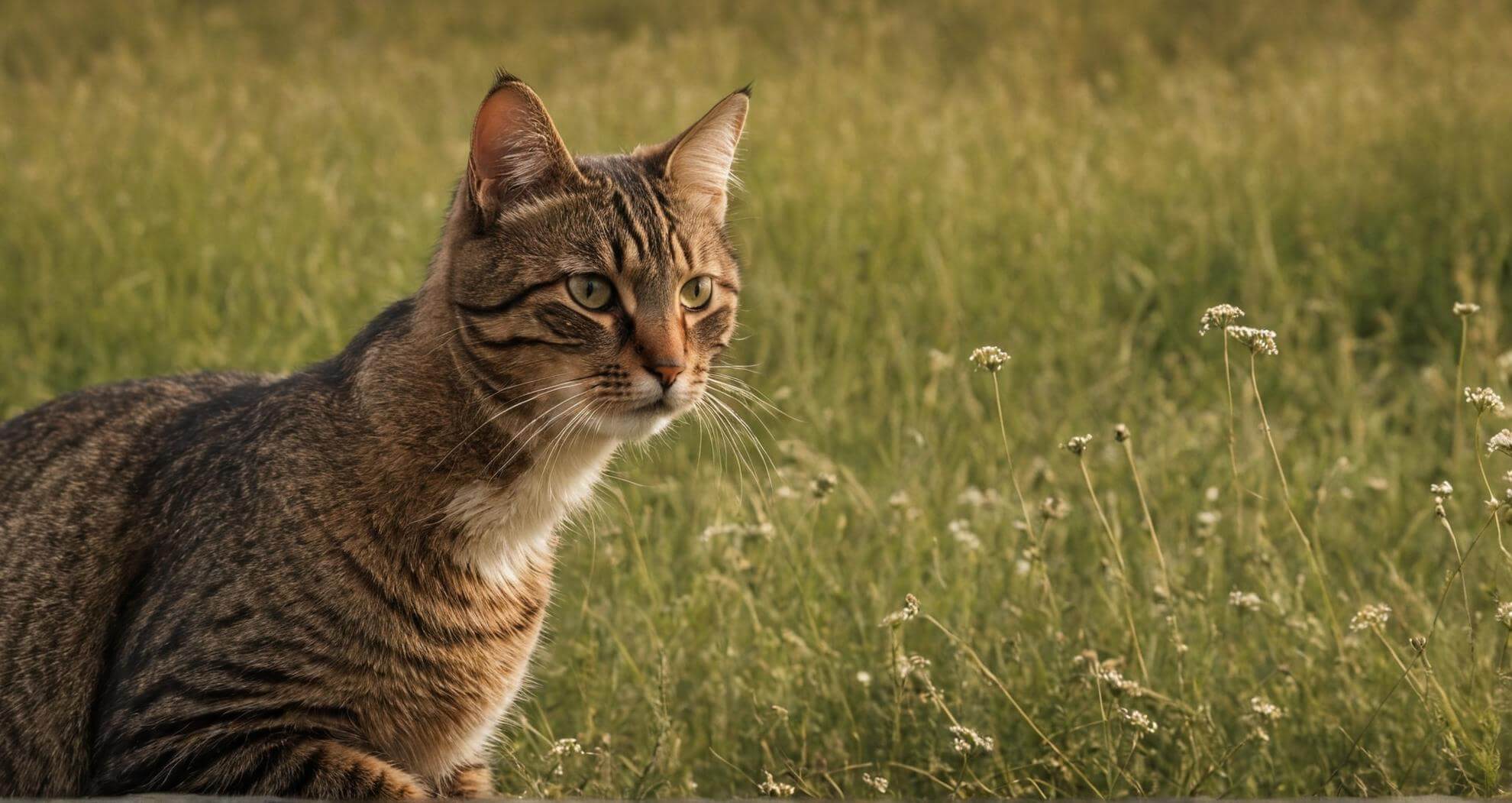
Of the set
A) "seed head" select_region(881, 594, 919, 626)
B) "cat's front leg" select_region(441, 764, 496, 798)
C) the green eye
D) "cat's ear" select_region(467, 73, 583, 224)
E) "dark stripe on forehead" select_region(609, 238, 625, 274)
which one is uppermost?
"cat's ear" select_region(467, 73, 583, 224)

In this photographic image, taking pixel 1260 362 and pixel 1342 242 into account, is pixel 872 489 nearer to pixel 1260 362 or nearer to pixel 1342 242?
pixel 1260 362

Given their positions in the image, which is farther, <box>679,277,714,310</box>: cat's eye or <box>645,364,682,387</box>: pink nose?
<box>679,277,714,310</box>: cat's eye

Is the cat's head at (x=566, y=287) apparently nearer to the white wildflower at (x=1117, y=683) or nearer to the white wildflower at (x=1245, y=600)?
the white wildflower at (x=1117, y=683)

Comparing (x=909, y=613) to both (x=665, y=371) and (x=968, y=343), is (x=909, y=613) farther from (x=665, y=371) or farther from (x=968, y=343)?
(x=968, y=343)

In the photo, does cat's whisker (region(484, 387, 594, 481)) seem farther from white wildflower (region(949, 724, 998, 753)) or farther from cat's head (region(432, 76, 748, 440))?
white wildflower (region(949, 724, 998, 753))

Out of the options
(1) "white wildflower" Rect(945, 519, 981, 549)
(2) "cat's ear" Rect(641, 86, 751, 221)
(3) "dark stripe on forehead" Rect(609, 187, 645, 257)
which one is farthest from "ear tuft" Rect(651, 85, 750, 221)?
(1) "white wildflower" Rect(945, 519, 981, 549)

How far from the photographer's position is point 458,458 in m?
3.33

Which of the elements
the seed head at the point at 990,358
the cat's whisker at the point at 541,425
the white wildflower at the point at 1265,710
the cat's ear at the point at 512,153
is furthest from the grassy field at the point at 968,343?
the cat's ear at the point at 512,153

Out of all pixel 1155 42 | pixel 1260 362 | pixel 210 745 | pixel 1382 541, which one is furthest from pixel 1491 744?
pixel 1155 42

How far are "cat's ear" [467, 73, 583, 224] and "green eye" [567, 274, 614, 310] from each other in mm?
252

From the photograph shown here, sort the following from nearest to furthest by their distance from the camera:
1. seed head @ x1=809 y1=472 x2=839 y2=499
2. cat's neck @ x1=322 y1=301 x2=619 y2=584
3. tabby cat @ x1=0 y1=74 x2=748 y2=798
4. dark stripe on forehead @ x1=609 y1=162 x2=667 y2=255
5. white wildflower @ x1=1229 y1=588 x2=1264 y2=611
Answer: tabby cat @ x1=0 y1=74 x2=748 y2=798 → cat's neck @ x1=322 y1=301 x2=619 y2=584 → dark stripe on forehead @ x1=609 y1=162 x2=667 y2=255 → white wildflower @ x1=1229 y1=588 x2=1264 y2=611 → seed head @ x1=809 y1=472 x2=839 y2=499

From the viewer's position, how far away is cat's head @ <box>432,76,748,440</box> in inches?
127

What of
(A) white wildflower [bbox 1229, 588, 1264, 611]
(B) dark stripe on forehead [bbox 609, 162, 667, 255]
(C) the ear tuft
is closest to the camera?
(B) dark stripe on forehead [bbox 609, 162, 667, 255]

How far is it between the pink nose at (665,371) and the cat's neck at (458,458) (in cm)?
24
